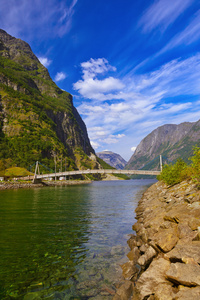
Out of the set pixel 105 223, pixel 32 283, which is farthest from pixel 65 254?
→ pixel 105 223

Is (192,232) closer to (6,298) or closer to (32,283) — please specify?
(32,283)

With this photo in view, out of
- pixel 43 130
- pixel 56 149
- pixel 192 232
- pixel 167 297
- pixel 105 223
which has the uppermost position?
pixel 43 130

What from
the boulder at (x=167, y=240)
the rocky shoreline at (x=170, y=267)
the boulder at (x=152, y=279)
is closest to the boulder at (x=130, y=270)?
the rocky shoreline at (x=170, y=267)

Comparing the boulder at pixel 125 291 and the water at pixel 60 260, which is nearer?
the boulder at pixel 125 291

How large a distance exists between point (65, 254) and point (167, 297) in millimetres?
7322

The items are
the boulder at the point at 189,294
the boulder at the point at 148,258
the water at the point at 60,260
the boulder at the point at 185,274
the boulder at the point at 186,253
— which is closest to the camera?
the boulder at the point at 189,294

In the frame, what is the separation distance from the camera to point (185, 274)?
5.89 m

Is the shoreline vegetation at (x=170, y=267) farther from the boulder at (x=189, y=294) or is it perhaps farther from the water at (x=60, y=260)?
the water at (x=60, y=260)

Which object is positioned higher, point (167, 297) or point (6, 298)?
point (167, 297)

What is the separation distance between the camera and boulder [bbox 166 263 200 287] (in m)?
5.58

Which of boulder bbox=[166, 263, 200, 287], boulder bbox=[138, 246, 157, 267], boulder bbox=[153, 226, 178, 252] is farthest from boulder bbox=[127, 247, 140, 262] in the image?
boulder bbox=[166, 263, 200, 287]

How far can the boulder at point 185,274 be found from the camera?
5584mm

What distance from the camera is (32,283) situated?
801cm

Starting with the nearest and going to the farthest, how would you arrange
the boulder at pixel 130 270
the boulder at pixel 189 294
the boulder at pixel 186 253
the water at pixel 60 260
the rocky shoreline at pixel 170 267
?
the boulder at pixel 189 294 → the rocky shoreline at pixel 170 267 → the boulder at pixel 186 253 → the water at pixel 60 260 → the boulder at pixel 130 270
